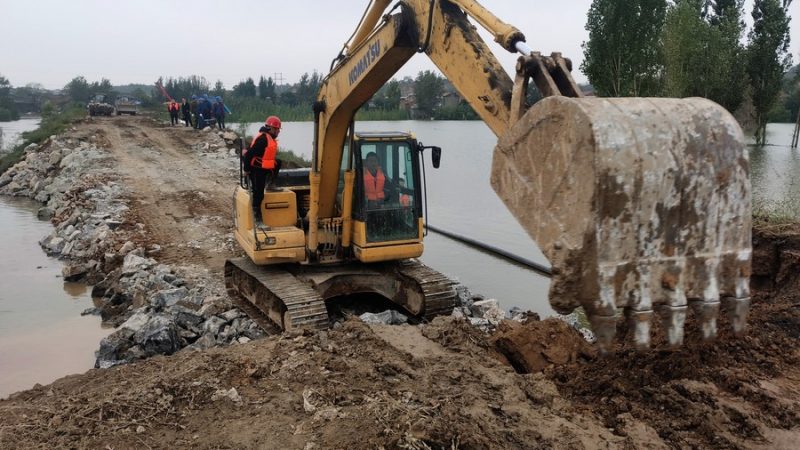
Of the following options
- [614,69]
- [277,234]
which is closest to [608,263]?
[277,234]

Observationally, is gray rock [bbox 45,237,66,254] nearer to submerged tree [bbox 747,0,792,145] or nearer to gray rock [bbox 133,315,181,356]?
gray rock [bbox 133,315,181,356]

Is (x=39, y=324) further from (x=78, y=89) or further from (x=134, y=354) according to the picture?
(x=78, y=89)

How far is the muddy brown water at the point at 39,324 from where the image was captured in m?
7.10

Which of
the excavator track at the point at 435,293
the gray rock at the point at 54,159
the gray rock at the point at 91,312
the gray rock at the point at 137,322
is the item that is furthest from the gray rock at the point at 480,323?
the gray rock at the point at 54,159

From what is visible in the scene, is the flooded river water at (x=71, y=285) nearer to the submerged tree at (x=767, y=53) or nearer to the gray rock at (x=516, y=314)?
the gray rock at (x=516, y=314)

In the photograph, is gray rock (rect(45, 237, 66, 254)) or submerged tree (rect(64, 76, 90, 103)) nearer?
gray rock (rect(45, 237, 66, 254))

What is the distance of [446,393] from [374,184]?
3236 millimetres

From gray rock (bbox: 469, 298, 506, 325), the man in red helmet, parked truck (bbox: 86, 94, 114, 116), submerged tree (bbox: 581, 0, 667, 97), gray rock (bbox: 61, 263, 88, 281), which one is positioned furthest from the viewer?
parked truck (bbox: 86, 94, 114, 116)

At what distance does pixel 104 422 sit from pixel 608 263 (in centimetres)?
330

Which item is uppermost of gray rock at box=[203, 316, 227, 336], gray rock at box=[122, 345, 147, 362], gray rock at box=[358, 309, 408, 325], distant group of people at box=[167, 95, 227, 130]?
distant group of people at box=[167, 95, 227, 130]

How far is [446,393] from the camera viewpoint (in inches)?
173

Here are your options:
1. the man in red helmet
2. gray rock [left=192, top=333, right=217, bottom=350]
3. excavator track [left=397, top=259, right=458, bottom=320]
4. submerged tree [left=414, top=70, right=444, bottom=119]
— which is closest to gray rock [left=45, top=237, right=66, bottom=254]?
gray rock [left=192, top=333, right=217, bottom=350]

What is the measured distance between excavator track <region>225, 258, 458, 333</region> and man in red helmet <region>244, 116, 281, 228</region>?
1.00 m

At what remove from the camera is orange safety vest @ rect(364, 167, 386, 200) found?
23.2ft
